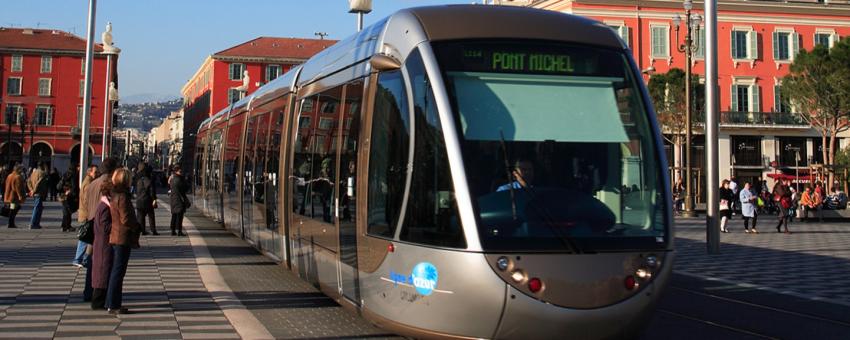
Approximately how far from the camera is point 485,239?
6.11m

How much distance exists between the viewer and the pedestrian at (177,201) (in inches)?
769

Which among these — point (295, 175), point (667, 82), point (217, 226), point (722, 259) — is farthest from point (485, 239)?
point (667, 82)

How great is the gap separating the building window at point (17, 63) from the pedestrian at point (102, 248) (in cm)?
9210

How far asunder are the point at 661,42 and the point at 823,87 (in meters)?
11.6

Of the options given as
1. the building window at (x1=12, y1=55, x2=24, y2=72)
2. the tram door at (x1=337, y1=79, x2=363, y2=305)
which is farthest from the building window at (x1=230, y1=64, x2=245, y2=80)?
the tram door at (x1=337, y1=79, x2=363, y2=305)

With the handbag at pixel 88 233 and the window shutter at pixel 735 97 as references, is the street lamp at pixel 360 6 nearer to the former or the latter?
the handbag at pixel 88 233

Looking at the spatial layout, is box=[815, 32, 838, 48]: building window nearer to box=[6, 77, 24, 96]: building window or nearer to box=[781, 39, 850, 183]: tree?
box=[781, 39, 850, 183]: tree

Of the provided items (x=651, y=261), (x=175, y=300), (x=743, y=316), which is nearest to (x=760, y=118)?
(x=743, y=316)

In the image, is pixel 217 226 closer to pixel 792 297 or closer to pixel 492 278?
pixel 792 297

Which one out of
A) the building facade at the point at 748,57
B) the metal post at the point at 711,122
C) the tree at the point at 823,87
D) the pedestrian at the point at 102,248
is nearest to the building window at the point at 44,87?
the building facade at the point at 748,57

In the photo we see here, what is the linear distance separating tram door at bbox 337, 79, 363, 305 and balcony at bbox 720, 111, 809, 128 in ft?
164

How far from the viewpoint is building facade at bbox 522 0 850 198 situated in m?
53.6

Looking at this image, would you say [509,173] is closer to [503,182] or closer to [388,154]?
[503,182]

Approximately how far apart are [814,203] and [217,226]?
Answer: 868 inches
